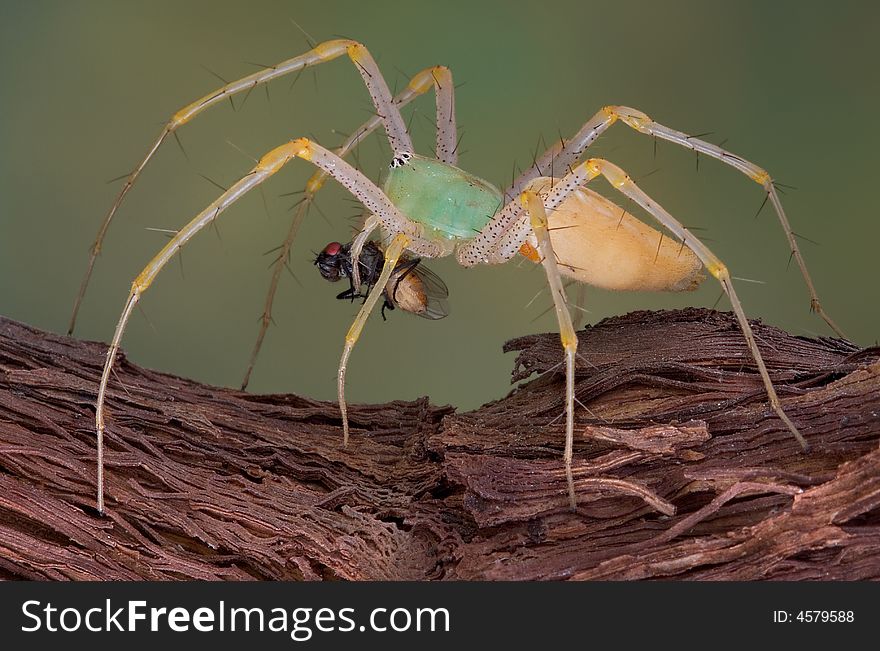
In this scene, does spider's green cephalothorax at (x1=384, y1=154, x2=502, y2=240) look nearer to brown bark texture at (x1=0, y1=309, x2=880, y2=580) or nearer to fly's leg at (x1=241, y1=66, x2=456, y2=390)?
fly's leg at (x1=241, y1=66, x2=456, y2=390)

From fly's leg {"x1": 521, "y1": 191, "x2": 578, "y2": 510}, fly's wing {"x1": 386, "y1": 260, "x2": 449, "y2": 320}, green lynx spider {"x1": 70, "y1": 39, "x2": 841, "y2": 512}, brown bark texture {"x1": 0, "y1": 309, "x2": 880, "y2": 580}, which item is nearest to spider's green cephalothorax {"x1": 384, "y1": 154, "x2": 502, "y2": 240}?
green lynx spider {"x1": 70, "y1": 39, "x2": 841, "y2": 512}

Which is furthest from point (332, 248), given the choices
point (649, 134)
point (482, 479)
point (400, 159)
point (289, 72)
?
point (482, 479)

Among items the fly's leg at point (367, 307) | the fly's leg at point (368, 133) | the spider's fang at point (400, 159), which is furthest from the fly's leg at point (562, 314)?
the fly's leg at point (368, 133)

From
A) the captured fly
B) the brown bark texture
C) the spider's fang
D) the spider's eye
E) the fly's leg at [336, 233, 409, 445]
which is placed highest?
the spider's fang

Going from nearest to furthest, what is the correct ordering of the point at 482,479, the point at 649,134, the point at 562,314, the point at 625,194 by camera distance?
the point at 482,479, the point at 562,314, the point at 625,194, the point at 649,134

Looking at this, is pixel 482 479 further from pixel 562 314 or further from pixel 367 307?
pixel 367 307

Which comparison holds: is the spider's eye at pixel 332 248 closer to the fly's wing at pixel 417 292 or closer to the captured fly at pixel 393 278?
the captured fly at pixel 393 278
